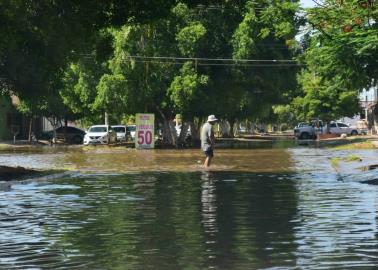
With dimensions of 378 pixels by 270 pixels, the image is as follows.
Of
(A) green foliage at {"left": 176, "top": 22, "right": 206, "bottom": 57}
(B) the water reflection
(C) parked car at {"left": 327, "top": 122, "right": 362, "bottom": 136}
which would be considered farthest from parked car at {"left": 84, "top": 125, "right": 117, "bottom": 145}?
(B) the water reflection

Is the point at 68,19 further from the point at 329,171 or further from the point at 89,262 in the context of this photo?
the point at 89,262

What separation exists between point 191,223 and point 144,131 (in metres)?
34.1

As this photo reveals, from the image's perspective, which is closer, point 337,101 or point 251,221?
point 251,221

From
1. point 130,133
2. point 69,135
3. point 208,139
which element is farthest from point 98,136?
point 208,139

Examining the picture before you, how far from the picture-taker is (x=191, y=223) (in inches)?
457

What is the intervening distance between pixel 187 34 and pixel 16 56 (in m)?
15.9

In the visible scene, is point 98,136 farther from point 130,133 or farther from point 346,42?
point 346,42

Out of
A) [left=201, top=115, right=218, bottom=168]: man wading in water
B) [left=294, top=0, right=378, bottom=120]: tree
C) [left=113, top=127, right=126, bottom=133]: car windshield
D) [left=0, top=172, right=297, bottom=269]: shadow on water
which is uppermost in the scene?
[left=294, top=0, right=378, bottom=120]: tree

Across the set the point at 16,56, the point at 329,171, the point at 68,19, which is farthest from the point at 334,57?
the point at 16,56

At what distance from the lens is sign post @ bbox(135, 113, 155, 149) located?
147 feet

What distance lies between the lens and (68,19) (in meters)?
18.8

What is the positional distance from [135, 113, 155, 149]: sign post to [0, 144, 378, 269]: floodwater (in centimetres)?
2436

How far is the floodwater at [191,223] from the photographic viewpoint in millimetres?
8641

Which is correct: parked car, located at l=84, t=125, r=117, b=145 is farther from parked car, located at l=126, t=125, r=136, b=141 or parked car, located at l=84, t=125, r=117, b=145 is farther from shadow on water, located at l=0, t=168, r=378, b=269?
shadow on water, located at l=0, t=168, r=378, b=269
